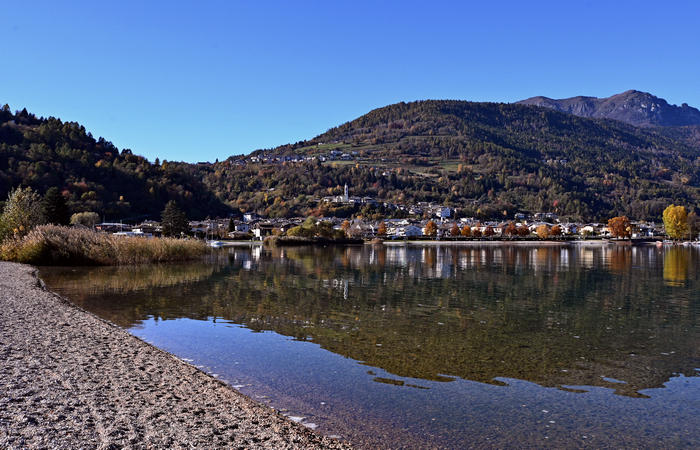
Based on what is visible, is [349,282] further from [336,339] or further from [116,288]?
[336,339]

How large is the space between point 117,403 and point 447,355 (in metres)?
7.45

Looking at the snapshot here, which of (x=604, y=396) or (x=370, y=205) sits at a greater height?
(x=370, y=205)

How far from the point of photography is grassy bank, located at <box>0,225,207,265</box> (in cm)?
3672

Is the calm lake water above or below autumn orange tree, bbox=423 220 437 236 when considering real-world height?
below

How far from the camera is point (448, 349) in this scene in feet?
42.3

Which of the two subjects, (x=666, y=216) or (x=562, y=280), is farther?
(x=666, y=216)

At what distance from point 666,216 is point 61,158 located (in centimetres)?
14987

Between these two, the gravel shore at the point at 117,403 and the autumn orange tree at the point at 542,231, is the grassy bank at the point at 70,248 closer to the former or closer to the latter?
the gravel shore at the point at 117,403

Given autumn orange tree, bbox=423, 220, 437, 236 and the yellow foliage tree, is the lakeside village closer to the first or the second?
autumn orange tree, bbox=423, 220, 437, 236

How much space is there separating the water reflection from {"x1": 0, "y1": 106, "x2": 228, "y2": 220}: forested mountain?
82741 millimetres

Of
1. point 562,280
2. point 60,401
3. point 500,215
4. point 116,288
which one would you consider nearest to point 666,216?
point 500,215

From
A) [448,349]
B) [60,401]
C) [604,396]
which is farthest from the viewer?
[448,349]

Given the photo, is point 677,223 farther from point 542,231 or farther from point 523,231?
point 523,231

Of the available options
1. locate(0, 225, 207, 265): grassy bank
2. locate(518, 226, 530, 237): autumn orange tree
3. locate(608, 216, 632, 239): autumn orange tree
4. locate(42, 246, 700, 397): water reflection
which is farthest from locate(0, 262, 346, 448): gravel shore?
locate(608, 216, 632, 239): autumn orange tree
